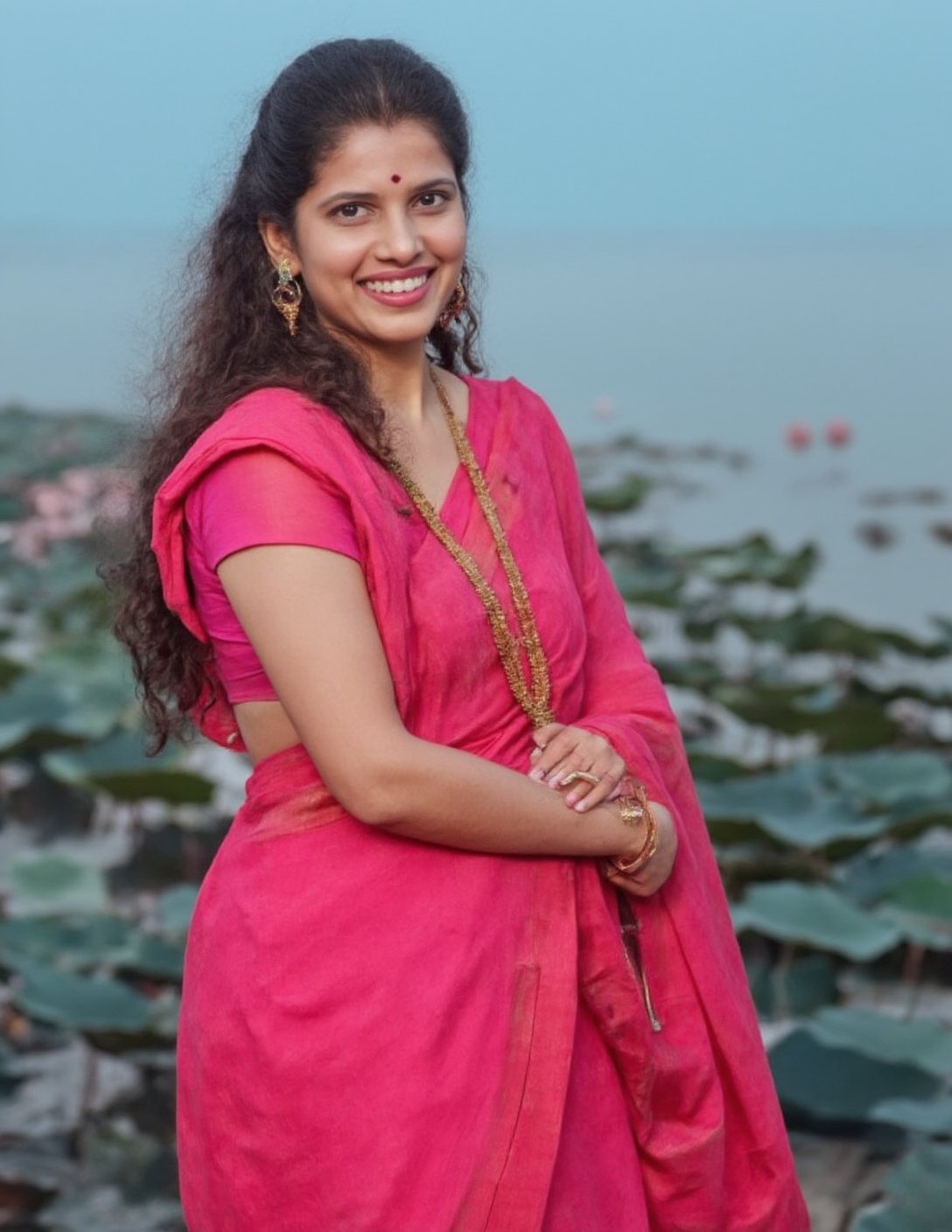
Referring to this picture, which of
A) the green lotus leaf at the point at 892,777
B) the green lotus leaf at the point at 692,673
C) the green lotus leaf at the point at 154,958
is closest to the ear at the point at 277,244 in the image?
the green lotus leaf at the point at 154,958

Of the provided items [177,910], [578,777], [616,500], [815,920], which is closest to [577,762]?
[578,777]

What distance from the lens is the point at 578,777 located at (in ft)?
5.01

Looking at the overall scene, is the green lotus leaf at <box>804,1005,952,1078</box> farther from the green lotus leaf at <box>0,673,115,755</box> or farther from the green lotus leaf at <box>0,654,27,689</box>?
the green lotus leaf at <box>0,654,27,689</box>

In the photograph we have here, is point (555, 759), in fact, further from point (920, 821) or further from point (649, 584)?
point (649, 584)

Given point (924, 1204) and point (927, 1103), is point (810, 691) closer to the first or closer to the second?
point (927, 1103)

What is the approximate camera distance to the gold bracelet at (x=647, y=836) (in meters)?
1.56

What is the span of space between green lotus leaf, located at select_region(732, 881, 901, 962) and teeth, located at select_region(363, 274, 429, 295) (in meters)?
1.78

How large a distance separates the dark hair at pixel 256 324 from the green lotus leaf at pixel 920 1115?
126cm

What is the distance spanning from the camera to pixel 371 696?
1.42 metres

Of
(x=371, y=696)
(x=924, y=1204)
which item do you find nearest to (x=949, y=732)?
(x=924, y=1204)

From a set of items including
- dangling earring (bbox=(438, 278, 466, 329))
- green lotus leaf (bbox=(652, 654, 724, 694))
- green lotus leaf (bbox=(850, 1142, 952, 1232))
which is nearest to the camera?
dangling earring (bbox=(438, 278, 466, 329))

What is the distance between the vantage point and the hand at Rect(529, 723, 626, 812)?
152 cm

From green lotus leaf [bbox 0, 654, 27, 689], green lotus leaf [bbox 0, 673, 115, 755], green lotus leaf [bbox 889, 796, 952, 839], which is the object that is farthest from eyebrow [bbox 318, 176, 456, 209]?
green lotus leaf [bbox 0, 654, 27, 689]

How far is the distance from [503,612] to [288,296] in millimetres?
312
